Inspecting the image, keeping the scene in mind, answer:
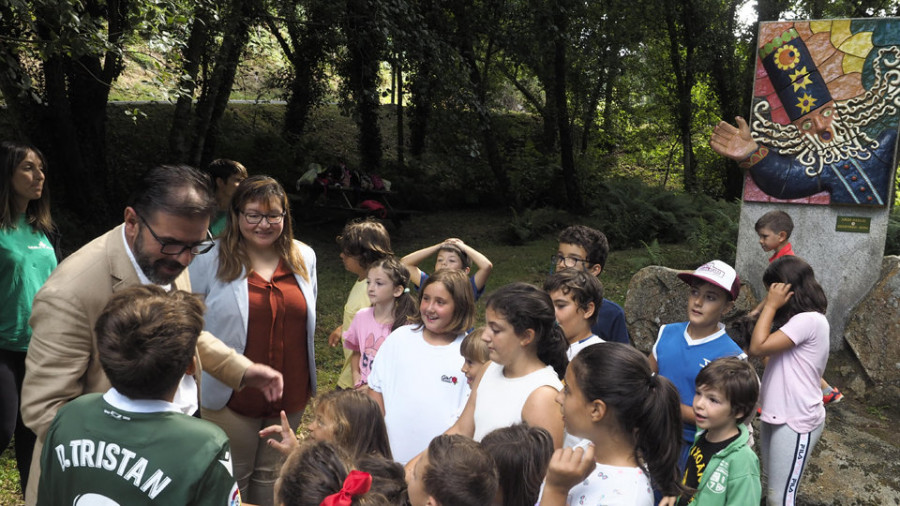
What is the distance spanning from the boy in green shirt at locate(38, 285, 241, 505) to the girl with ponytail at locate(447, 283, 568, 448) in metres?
1.17

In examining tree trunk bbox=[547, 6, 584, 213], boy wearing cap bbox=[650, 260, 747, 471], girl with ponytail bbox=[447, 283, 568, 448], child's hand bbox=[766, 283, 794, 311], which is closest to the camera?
girl with ponytail bbox=[447, 283, 568, 448]

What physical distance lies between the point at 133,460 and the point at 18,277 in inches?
84.4

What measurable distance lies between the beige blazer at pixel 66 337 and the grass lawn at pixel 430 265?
8.08 feet

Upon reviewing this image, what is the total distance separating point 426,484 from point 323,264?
10115 mm

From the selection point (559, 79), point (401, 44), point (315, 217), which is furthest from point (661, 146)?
point (401, 44)

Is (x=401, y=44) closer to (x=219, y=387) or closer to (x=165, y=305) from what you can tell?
(x=219, y=387)

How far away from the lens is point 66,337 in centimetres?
234

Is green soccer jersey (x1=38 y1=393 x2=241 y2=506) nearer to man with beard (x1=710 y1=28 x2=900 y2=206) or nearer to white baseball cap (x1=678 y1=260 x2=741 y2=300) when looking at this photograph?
white baseball cap (x1=678 y1=260 x2=741 y2=300)

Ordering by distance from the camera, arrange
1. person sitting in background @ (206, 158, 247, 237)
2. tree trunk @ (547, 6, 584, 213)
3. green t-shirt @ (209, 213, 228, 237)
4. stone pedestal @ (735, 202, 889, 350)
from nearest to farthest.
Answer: green t-shirt @ (209, 213, 228, 237) → person sitting in background @ (206, 158, 247, 237) → stone pedestal @ (735, 202, 889, 350) → tree trunk @ (547, 6, 584, 213)

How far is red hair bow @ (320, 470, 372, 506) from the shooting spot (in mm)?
1943

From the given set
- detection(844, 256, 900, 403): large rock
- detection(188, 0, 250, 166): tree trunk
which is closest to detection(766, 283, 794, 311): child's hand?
detection(844, 256, 900, 403): large rock

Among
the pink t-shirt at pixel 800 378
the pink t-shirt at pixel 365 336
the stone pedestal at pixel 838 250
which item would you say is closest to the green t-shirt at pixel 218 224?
the pink t-shirt at pixel 365 336

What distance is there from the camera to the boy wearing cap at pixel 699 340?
11.9ft

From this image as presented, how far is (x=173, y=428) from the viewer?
1.98 m
